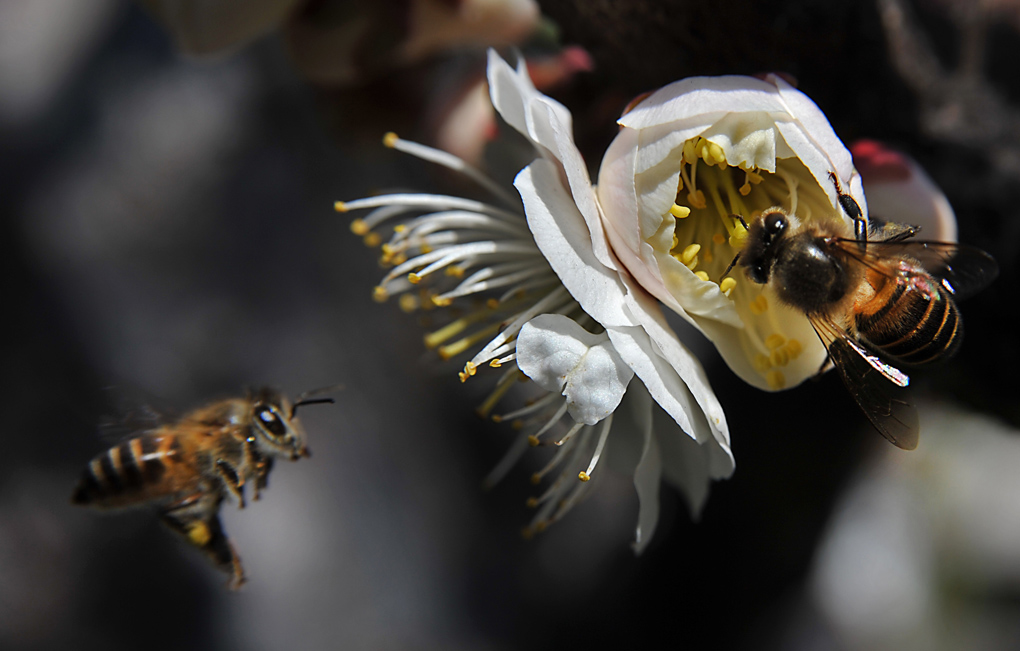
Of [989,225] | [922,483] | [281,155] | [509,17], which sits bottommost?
[922,483]

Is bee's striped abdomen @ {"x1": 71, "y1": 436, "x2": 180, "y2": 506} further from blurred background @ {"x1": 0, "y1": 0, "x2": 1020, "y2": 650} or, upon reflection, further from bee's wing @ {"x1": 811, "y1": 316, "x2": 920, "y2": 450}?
bee's wing @ {"x1": 811, "y1": 316, "x2": 920, "y2": 450}

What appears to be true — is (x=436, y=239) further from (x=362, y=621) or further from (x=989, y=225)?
(x=362, y=621)

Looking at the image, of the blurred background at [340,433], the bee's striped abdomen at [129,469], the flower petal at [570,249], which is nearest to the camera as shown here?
the flower petal at [570,249]

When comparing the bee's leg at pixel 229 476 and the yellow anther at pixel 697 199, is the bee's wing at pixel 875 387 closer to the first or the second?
the yellow anther at pixel 697 199

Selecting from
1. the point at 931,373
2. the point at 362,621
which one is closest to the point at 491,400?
the point at 931,373

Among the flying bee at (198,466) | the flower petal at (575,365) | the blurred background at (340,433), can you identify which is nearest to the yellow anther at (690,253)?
the flower petal at (575,365)

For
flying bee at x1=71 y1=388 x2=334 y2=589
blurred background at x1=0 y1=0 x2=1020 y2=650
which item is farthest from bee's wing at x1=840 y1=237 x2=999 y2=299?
flying bee at x1=71 y1=388 x2=334 y2=589

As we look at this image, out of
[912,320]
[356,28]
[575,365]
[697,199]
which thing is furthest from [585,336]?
[356,28]

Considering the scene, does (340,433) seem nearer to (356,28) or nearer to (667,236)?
(356,28)
